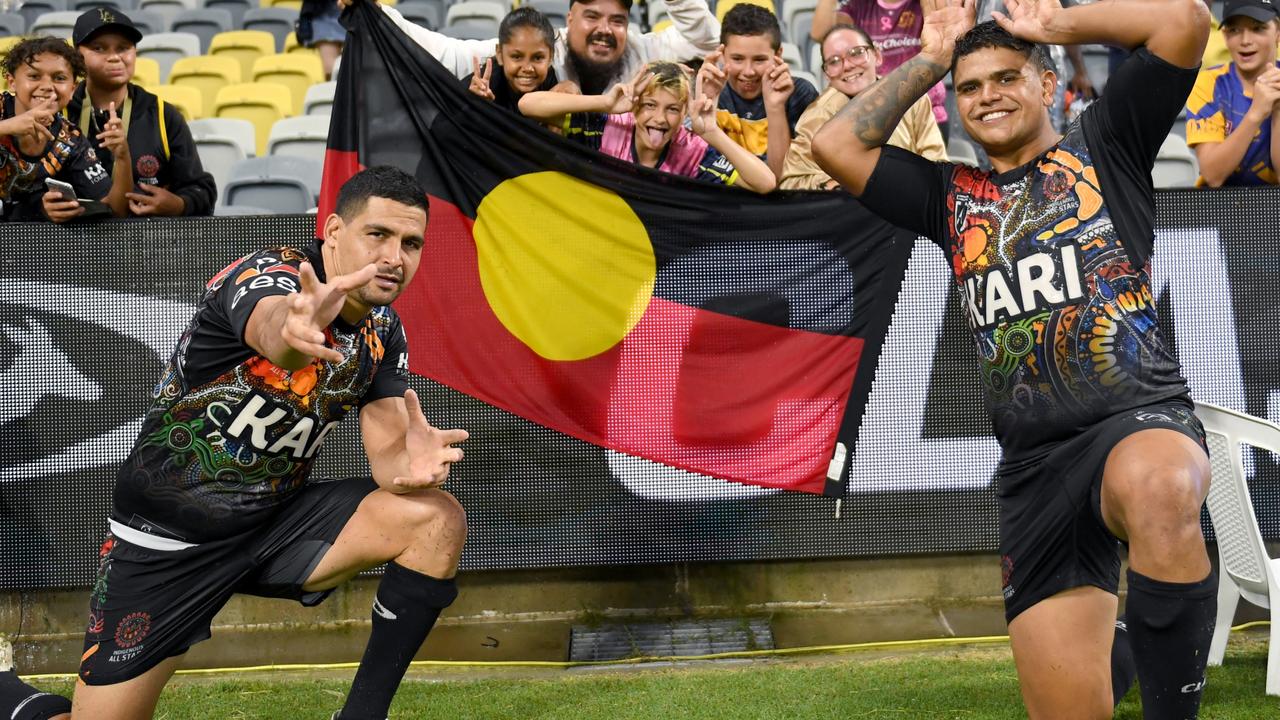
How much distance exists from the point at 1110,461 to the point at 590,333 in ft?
8.82

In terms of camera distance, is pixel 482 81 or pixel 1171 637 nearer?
pixel 1171 637

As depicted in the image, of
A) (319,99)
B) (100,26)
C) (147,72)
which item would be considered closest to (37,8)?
(147,72)

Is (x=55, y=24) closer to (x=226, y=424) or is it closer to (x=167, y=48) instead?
(x=167, y=48)

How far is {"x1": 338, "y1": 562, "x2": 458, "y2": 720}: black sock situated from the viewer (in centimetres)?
406

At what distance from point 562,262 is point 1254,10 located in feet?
11.1

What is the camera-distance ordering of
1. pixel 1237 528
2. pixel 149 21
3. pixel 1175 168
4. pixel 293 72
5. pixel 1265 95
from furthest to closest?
pixel 149 21
pixel 293 72
pixel 1175 168
pixel 1265 95
pixel 1237 528

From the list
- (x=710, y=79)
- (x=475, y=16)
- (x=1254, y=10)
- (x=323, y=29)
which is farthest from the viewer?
(x=475, y=16)

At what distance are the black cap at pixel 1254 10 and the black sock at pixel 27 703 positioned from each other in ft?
18.3

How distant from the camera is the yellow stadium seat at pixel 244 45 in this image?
38.4ft

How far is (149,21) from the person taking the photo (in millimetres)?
12383

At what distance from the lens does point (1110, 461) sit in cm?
344

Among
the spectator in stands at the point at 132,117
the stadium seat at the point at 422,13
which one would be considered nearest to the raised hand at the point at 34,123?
the spectator in stands at the point at 132,117

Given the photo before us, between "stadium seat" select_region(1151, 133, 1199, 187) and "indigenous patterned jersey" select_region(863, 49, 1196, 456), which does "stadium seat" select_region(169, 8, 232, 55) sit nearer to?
"stadium seat" select_region(1151, 133, 1199, 187)

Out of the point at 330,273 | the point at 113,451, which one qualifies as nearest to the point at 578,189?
the point at 330,273
